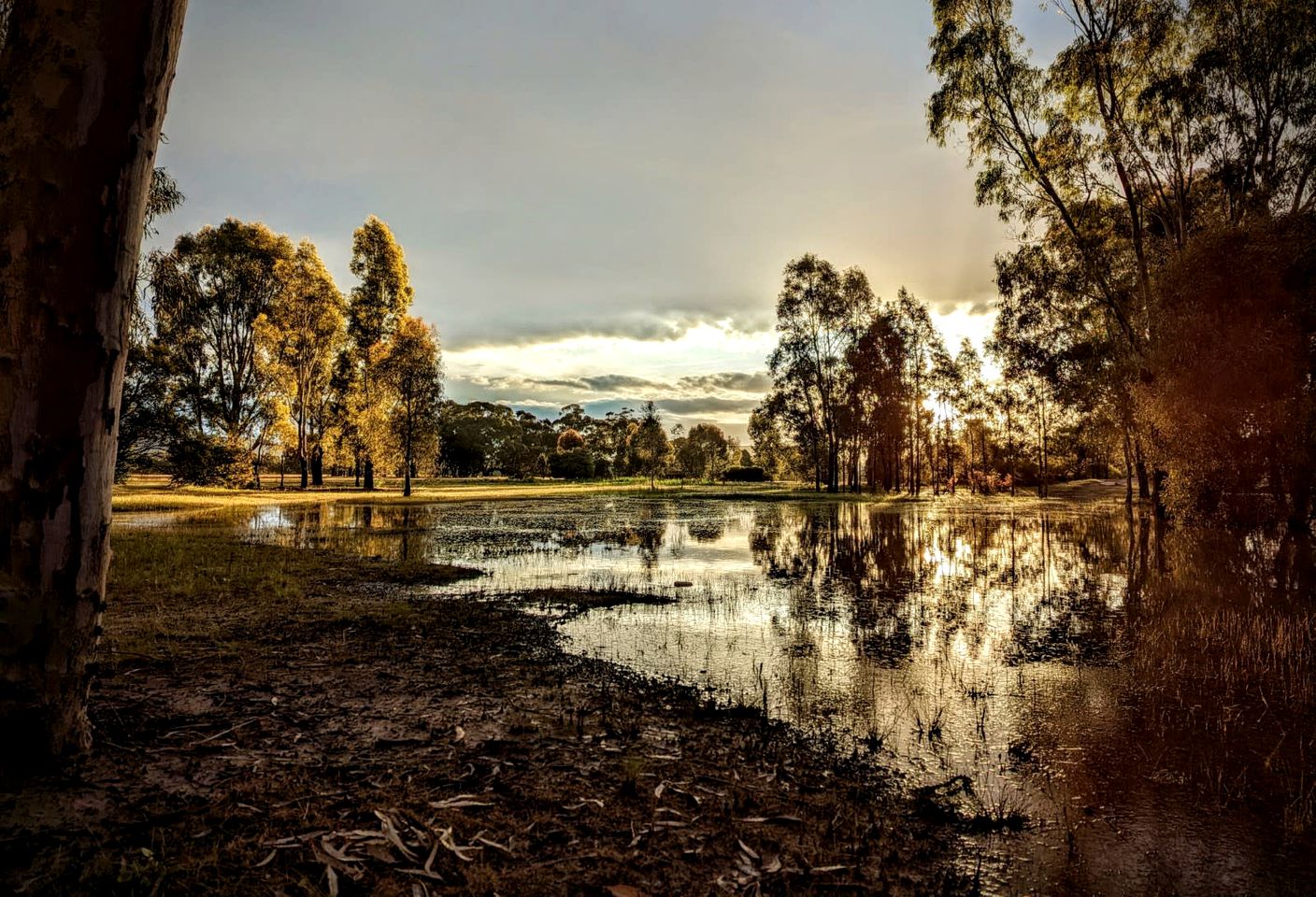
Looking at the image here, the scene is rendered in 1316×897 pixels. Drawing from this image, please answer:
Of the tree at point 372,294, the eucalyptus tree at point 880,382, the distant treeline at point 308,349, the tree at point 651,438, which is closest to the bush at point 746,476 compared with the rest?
the tree at point 651,438

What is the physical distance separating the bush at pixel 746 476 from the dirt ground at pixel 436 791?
309ft

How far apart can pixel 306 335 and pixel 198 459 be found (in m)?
24.5

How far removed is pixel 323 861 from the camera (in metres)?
3.33

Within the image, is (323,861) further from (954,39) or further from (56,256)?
(954,39)

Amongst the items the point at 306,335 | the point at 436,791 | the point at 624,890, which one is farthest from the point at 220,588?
the point at 306,335

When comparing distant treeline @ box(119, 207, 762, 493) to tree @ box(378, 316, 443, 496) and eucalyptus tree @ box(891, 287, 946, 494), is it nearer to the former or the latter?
tree @ box(378, 316, 443, 496)

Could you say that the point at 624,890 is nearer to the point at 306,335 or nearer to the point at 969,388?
the point at 306,335

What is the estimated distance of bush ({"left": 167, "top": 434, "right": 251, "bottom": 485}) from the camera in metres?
27.3

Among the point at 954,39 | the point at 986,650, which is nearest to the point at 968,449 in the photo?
the point at 954,39

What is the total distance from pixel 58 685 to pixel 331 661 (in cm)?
377

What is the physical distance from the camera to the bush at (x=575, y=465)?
10312 centimetres

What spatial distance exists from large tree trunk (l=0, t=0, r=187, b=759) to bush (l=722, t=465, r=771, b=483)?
320ft

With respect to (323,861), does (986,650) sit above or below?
below

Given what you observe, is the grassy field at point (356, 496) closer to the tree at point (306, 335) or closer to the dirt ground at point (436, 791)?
the tree at point (306, 335)
